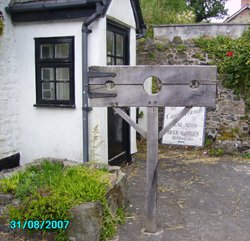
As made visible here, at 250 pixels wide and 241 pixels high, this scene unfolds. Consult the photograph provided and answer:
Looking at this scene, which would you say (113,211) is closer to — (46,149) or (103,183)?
(103,183)

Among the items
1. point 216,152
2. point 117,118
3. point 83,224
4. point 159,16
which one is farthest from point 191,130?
point 159,16

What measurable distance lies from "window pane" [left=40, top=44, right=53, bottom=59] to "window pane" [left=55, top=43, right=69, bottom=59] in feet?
0.38

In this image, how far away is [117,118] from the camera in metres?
7.31

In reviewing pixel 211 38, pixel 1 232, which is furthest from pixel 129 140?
pixel 1 232

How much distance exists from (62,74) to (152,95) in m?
2.58

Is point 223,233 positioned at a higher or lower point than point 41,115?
lower

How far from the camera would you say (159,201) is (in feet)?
17.9

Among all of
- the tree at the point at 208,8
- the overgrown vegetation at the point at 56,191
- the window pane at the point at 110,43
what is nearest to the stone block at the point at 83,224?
the overgrown vegetation at the point at 56,191

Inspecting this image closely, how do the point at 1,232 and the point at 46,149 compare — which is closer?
the point at 1,232

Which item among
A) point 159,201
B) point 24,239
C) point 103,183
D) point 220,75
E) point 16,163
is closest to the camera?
point 24,239

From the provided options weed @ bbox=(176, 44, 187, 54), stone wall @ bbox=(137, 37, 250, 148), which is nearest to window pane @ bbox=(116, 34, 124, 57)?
stone wall @ bbox=(137, 37, 250, 148)

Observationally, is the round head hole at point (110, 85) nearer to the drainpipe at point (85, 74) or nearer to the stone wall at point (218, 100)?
the drainpipe at point (85, 74)

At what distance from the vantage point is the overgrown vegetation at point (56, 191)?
13.0ft

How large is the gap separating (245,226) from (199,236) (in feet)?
2.25
